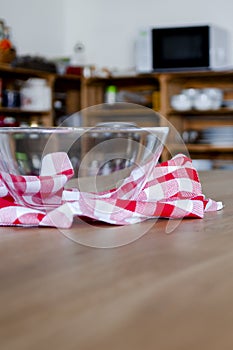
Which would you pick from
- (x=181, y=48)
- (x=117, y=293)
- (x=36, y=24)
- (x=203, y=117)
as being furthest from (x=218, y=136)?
(x=117, y=293)

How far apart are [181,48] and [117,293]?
3985mm

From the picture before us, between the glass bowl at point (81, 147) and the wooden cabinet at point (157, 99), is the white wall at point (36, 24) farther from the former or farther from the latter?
the glass bowl at point (81, 147)

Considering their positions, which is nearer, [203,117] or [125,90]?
[203,117]

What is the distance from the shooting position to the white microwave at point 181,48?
4.12 meters

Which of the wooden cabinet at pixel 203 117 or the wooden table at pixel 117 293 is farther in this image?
the wooden cabinet at pixel 203 117

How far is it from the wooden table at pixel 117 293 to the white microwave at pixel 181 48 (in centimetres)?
370

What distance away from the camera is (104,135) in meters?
0.66

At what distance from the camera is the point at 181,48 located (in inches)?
165

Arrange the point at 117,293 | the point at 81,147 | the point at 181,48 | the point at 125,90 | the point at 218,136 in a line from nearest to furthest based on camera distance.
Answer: the point at 117,293 → the point at 81,147 → the point at 218,136 → the point at 181,48 → the point at 125,90

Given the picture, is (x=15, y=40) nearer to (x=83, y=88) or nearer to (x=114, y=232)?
(x=83, y=88)

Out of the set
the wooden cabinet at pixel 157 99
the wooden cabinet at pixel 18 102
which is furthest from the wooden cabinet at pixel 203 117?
the wooden cabinet at pixel 18 102

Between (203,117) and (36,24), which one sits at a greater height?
(36,24)

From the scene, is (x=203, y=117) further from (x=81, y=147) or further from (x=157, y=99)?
(x=81, y=147)

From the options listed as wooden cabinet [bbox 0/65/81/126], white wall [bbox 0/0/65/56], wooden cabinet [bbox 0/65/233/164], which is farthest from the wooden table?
white wall [bbox 0/0/65/56]
